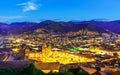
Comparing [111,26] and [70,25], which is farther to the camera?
[111,26]

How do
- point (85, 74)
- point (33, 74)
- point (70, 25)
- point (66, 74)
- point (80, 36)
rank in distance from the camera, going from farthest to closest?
1. point (70, 25)
2. point (80, 36)
3. point (85, 74)
4. point (66, 74)
5. point (33, 74)

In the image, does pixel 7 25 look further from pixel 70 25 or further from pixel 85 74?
pixel 85 74

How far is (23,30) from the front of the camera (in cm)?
15738

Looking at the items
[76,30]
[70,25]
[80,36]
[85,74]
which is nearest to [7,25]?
[70,25]

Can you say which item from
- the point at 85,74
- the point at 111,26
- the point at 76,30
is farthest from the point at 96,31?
the point at 85,74

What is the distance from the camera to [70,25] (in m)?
143

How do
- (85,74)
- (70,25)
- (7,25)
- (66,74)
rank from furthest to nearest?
1. (7,25)
2. (70,25)
3. (85,74)
4. (66,74)

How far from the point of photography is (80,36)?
11856 cm

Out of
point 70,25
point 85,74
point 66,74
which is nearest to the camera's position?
point 66,74

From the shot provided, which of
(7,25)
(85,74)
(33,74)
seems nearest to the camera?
(33,74)

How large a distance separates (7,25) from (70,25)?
51388 millimetres

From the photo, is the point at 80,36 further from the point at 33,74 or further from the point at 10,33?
the point at 33,74

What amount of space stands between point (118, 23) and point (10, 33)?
147 feet

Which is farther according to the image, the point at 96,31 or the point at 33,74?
the point at 96,31
